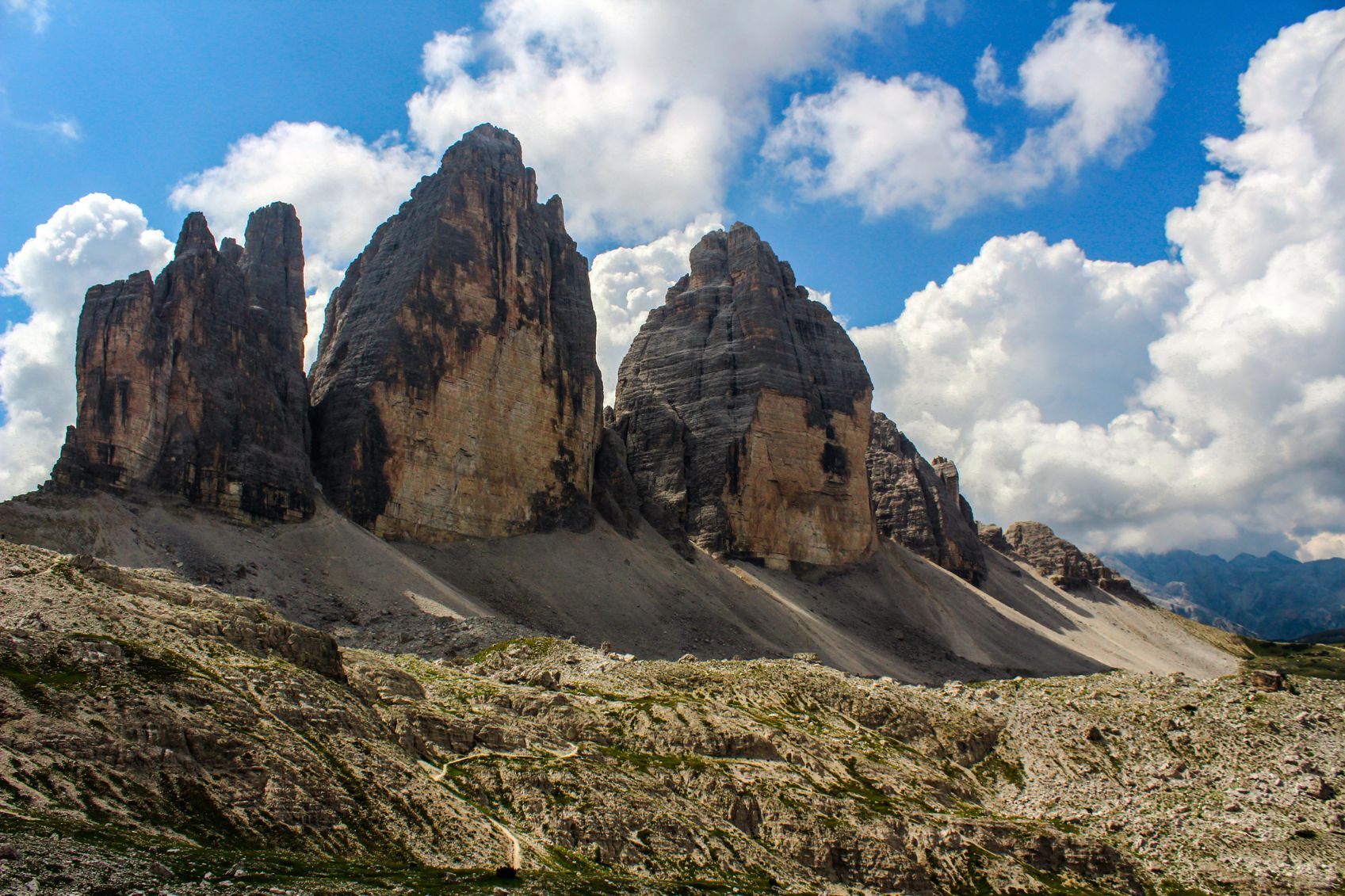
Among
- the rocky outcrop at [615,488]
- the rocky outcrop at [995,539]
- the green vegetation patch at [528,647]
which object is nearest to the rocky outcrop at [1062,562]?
the rocky outcrop at [995,539]

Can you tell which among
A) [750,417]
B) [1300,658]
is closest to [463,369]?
[750,417]

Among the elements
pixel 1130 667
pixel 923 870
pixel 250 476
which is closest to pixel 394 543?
pixel 250 476

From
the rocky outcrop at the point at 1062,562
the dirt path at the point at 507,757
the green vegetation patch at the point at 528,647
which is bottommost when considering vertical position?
the dirt path at the point at 507,757

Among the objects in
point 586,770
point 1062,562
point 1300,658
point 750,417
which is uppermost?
point 750,417

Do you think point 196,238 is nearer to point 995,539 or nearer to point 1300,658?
point 995,539

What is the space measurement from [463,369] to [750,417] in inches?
1552

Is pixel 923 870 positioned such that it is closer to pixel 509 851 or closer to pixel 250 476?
pixel 509 851

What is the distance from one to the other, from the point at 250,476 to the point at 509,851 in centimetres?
6573

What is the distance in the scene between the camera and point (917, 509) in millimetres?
151125

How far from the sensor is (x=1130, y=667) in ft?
403

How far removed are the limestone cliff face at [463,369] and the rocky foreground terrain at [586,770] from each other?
4597 cm

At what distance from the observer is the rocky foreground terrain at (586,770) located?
1925cm

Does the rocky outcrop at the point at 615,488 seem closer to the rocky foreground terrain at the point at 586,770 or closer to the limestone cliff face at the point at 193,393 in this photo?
the limestone cliff face at the point at 193,393

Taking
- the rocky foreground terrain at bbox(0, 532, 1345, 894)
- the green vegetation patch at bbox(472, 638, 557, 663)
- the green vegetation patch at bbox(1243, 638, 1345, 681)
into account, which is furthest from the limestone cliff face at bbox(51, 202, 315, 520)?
the green vegetation patch at bbox(1243, 638, 1345, 681)
